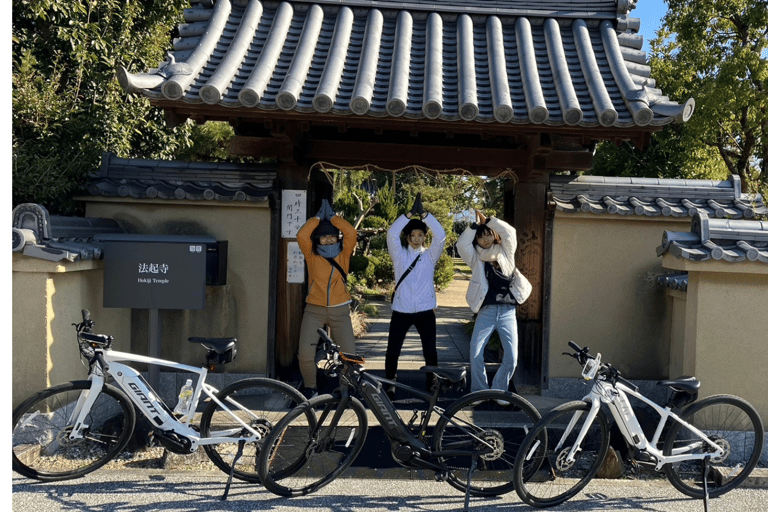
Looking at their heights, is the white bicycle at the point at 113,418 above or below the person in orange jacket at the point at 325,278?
below

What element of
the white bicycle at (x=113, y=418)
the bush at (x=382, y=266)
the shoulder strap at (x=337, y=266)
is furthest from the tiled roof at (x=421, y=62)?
the bush at (x=382, y=266)

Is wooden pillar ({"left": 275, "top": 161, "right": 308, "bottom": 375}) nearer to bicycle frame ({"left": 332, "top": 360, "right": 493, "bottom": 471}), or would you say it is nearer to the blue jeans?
the blue jeans

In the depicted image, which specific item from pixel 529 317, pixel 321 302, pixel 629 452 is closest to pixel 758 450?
pixel 629 452

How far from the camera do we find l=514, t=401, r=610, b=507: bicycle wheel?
186 inches

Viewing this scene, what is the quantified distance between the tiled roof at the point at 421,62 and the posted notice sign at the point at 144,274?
4.86 feet

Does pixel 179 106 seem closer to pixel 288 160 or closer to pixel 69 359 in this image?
pixel 288 160

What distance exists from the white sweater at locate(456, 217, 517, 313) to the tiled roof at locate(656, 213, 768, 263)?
144 centimetres

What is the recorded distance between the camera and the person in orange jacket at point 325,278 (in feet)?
22.0

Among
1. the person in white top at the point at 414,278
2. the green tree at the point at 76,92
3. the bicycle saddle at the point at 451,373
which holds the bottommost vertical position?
the bicycle saddle at the point at 451,373

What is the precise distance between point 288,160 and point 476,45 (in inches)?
101

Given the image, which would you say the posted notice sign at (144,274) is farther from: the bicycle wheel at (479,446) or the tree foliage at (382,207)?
the tree foliage at (382,207)

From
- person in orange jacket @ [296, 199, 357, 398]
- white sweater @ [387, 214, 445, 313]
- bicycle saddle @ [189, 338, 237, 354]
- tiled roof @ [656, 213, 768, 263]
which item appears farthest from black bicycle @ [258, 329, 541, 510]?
tiled roof @ [656, 213, 768, 263]

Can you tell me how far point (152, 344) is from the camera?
20.7 feet

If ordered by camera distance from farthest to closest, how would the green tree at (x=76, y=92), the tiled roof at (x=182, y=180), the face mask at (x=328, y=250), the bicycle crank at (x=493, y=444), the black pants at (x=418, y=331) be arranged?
1. the green tree at (x=76, y=92)
2. the tiled roof at (x=182, y=180)
3. the black pants at (x=418, y=331)
4. the face mask at (x=328, y=250)
5. the bicycle crank at (x=493, y=444)
